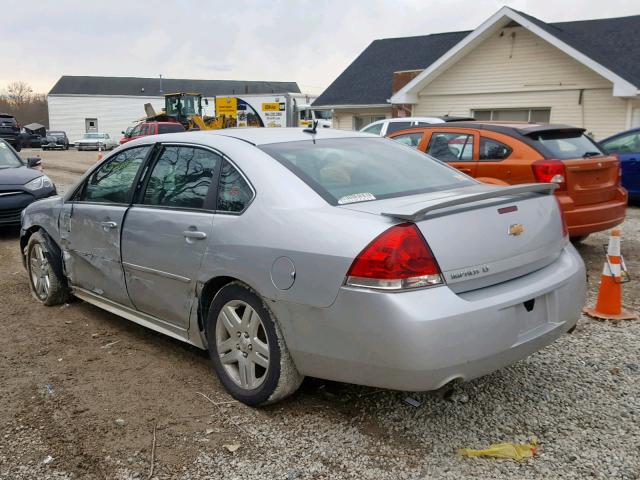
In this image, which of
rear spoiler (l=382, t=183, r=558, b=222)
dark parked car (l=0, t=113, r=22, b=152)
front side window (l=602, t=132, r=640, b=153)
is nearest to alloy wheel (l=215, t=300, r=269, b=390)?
rear spoiler (l=382, t=183, r=558, b=222)

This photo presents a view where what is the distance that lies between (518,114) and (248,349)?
17.5 meters

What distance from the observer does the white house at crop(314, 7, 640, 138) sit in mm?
16797

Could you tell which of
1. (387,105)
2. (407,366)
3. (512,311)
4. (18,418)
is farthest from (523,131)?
(387,105)

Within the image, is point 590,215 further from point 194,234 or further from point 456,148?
point 194,234

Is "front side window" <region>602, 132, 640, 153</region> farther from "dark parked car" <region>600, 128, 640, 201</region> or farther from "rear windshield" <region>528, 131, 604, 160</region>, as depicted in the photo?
"rear windshield" <region>528, 131, 604, 160</region>

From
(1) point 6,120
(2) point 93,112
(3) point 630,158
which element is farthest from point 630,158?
(2) point 93,112

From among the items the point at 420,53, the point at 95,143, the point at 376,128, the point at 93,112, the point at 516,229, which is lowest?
the point at 516,229

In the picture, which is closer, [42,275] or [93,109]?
[42,275]

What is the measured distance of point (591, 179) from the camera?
642 cm

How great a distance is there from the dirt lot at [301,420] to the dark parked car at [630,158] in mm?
7190

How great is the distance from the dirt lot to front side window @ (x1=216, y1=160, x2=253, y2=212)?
1.13 metres

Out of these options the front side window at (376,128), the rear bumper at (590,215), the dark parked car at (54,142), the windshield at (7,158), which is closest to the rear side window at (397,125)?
the front side window at (376,128)

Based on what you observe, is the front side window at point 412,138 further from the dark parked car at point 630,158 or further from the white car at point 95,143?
the white car at point 95,143

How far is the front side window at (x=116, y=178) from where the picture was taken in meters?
4.26
